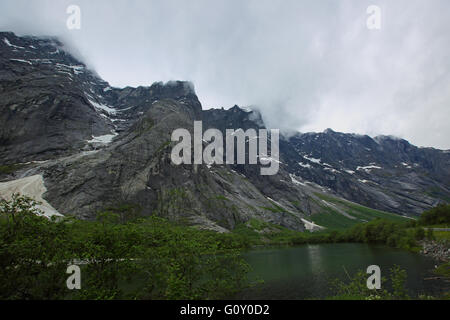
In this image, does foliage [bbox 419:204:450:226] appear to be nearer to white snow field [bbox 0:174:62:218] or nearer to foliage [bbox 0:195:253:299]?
foliage [bbox 0:195:253:299]

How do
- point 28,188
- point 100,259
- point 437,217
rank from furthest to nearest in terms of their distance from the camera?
point 28,188, point 437,217, point 100,259

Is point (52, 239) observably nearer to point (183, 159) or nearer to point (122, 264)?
point (122, 264)

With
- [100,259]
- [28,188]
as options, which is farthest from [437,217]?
[28,188]

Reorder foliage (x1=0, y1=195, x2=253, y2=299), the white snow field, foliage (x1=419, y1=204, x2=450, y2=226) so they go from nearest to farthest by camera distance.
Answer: foliage (x1=0, y1=195, x2=253, y2=299) → foliage (x1=419, y1=204, x2=450, y2=226) → the white snow field

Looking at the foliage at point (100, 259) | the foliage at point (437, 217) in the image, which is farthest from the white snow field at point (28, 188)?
the foliage at point (437, 217)

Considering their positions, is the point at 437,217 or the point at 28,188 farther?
the point at 28,188

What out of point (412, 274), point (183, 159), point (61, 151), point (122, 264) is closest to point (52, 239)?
point (122, 264)

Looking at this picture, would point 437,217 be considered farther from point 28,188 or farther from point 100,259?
point 28,188

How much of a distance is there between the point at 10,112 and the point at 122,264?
222940mm

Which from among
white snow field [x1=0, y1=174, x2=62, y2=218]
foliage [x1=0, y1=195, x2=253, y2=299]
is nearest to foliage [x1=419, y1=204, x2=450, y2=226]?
foliage [x1=0, y1=195, x2=253, y2=299]

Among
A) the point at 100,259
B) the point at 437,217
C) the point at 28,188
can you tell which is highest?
the point at 28,188

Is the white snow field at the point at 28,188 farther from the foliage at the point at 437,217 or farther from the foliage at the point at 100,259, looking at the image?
the foliage at the point at 437,217

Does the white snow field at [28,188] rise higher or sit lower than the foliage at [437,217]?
higher
